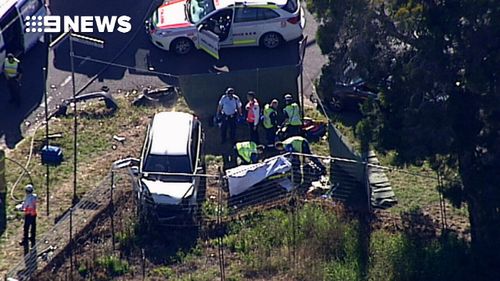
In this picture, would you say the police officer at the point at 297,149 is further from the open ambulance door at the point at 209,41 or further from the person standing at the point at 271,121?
the open ambulance door at the point at 209,41

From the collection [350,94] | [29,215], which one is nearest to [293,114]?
[350,94]

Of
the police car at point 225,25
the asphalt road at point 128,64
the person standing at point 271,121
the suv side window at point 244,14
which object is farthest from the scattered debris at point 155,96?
the person standing at point 271,121

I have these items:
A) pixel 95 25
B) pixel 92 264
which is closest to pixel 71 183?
pixel 92 264

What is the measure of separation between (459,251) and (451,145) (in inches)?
103

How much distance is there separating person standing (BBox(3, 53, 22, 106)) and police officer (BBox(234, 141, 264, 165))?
6031 millimetres

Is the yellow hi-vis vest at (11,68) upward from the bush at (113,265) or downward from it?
upward

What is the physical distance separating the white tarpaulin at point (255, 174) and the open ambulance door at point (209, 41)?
5719mm

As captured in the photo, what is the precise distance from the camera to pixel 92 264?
1028 inches

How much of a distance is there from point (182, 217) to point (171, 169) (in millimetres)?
1138

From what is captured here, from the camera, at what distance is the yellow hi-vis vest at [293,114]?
98.3 ft

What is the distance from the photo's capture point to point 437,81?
79.9 feet

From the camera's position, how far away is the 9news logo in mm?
34906

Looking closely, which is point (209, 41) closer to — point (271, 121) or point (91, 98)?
point (91, 98)

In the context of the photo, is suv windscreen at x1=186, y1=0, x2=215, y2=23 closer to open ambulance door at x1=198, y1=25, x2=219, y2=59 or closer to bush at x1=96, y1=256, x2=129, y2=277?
open ambulance door at x1=198, y1=25, x2=219, y2=59
